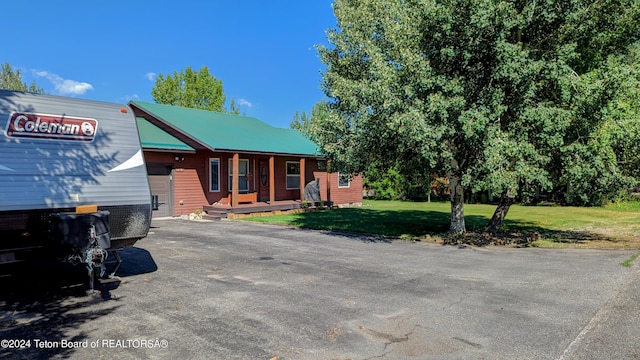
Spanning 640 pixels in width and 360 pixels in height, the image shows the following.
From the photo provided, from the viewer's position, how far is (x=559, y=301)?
5891 millimetres

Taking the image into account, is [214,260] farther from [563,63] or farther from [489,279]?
[563,63]

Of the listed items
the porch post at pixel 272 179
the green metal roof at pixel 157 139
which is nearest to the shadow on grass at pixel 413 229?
the porch post at pixel 272 179

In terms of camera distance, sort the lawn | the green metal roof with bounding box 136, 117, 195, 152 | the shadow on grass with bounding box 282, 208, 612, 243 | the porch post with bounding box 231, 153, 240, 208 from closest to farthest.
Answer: the lawn, the shadow on grass with bounding box 282, 208, 612, 243, the green metal roof with bounding box 136, 117, 195, 152, the porch post with bounding box 231, 153, 240, 208

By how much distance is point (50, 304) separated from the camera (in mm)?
5570

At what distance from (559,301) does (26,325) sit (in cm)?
706

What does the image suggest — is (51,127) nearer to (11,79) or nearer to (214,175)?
(214,175)

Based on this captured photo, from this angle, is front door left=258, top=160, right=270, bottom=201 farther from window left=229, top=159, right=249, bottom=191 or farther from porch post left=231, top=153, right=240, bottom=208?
porch post left=231, top=153, right=240, bottom=208

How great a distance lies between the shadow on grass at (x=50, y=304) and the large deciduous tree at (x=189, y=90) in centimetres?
3236

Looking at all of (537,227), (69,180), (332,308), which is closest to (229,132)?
(537,227)

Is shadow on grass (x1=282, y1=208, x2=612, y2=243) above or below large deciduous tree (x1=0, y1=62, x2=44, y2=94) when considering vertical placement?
below

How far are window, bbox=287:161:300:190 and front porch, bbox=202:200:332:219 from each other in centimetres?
122

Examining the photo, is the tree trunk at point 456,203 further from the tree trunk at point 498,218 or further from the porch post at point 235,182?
the porch post at point 235,182

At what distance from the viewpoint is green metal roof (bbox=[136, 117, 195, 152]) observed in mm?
16000

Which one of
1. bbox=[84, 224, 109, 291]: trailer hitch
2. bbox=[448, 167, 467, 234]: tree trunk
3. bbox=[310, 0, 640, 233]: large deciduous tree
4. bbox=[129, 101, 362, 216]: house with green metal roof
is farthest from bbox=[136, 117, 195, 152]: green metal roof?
bbox=[448, 167, 467, 234]: tree trunk
